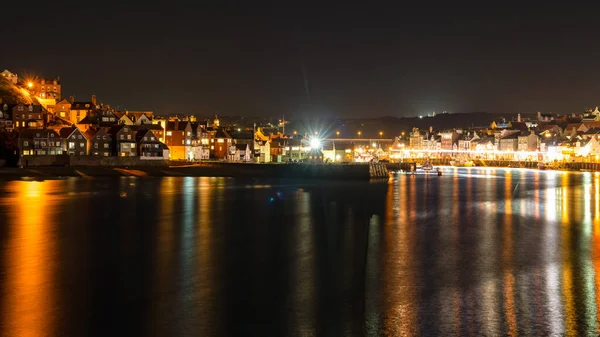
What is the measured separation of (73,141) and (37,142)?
16.2 feet

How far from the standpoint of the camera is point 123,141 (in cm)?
7631

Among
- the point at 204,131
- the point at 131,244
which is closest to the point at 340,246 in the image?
the point at 131,244

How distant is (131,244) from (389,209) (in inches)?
605

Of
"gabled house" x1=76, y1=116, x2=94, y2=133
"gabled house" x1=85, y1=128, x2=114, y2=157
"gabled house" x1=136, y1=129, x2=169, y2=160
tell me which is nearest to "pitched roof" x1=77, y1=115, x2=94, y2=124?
"gabled house" x1=76, y1=116, x2=94, y2=133

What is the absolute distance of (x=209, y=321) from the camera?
988cm

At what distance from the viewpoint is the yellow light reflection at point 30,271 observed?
9766 millimetres

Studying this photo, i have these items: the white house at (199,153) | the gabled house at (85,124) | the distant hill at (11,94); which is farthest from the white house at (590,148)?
the distant hill at (11,94)

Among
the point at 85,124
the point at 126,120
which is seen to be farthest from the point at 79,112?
the point at 85,124

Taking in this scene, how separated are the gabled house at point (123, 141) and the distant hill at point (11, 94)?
15.8m

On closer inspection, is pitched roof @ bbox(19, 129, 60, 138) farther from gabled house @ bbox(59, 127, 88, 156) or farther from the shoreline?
the shoreline

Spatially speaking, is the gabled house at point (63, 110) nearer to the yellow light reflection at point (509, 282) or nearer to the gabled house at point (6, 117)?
the gabled house at point (6, 117)

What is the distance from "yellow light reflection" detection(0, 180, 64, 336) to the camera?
9766 mm

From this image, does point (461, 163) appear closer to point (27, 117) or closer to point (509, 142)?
point (509, 142)

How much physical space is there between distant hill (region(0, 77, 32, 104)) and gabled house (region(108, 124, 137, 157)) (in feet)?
51.8
